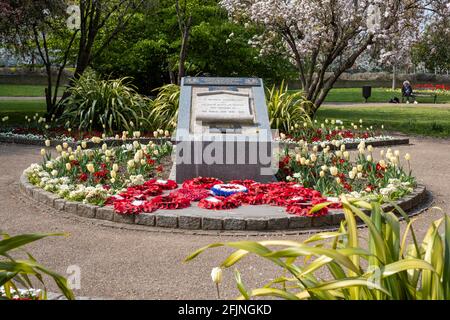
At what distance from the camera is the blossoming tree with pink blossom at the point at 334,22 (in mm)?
15812

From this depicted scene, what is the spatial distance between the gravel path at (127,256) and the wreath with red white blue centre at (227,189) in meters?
1.15

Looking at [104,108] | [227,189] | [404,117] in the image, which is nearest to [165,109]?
[104,108]

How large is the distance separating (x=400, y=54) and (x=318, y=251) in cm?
1596

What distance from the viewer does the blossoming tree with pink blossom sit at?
15.8 m

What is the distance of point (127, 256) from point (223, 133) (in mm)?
3441

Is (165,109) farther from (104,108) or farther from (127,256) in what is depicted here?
(127,256)

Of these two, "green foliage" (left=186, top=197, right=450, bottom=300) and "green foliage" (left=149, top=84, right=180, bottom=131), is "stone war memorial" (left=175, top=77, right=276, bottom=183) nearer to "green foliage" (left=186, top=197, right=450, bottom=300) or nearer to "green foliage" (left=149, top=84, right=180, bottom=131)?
"green foliage" (left=149, top=84, right=180, bottom=131)

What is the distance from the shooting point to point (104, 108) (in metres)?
13.7

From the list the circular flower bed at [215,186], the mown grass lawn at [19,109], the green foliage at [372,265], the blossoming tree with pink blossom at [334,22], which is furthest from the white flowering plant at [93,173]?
the mown grass lawn at [19,109]

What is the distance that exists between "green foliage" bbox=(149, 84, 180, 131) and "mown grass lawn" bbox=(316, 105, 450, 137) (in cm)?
615

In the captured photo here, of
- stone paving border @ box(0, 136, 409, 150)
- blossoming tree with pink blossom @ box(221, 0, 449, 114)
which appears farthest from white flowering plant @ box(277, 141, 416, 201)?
blossoming tree with pink blossom @ box(221, 0, 449, 114)

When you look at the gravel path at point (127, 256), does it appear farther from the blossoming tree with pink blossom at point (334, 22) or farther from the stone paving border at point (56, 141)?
the blossoming tree with pink blossom at point (334, 22)

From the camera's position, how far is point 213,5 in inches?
878
